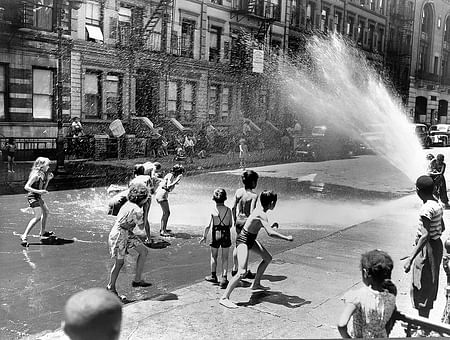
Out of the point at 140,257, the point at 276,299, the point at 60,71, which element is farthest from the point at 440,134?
the point at 60,71

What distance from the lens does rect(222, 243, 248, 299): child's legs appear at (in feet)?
15.5

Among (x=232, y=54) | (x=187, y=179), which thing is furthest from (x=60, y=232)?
(x=232, y=54)

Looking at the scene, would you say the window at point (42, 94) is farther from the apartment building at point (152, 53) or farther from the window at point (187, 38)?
the window at point (187, 38)

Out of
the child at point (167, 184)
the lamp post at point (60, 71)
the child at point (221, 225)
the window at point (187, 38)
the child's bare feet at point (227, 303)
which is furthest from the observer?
the child at point (167, 184)

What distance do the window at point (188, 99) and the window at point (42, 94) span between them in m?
1.87

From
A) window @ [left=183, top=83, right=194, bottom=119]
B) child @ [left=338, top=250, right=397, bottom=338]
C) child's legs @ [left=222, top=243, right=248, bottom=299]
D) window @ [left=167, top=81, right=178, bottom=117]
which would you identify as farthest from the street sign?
child @ [left=338, top=250, right=397, bottom=338]

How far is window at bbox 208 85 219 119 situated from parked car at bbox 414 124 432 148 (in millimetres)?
2803

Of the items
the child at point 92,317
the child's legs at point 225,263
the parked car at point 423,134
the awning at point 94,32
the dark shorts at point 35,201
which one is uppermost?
the awning at point 94,32

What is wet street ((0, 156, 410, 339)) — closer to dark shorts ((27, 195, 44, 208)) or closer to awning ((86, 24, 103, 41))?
dark shorts ((27, 195, 44, 208))

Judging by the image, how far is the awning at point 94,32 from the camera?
4781 millimetres

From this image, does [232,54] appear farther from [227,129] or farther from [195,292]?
[195,292]

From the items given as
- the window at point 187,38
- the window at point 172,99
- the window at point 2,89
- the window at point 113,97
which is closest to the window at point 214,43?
the window at point 187,38

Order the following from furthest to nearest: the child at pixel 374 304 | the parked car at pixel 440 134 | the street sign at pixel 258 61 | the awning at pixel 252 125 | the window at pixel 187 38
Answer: the parked car at pixel 440 134 → the awning at pixel 252 125 → the street sign at pixel 258 61 → the window at pixel 187 38 → the child at pixel 374 304

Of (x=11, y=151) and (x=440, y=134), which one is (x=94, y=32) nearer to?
(x=11, y=151)
